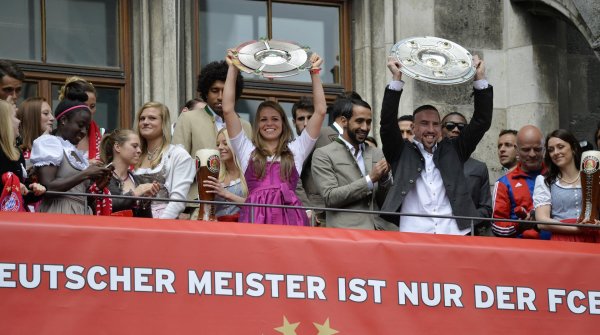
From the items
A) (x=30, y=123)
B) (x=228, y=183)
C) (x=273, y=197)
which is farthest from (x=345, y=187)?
(x=30, y=123)

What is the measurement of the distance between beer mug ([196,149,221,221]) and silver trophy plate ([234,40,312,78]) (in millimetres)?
787

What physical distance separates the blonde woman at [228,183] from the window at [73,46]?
2120 mm

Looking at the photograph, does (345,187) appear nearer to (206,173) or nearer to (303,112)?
(206,173)

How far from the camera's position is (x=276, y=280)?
10.5 m

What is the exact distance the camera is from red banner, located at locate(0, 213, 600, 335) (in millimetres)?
9977

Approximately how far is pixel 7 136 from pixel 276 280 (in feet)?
6.59

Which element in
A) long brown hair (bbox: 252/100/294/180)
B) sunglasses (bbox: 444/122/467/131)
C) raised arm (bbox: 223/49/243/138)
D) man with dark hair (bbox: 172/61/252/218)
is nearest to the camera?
long brown hair (bbox: 252/100/294/180)

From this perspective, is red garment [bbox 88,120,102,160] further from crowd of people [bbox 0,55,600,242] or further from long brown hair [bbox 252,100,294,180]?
long brown hair [bbox 252,100,294,180]

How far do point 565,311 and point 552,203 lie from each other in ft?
2.77

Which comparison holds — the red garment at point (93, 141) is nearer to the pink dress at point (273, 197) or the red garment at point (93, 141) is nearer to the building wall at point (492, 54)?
the pink dress at point (273, 197)

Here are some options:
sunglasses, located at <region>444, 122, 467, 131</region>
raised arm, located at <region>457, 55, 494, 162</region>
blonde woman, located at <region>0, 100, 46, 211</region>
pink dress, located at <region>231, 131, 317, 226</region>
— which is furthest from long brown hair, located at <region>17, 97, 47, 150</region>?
sunglasses, located at <region>444, 122, 467, 131</region>

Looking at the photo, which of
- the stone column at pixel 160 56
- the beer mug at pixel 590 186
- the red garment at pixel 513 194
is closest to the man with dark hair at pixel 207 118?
the stone column at pixel 160 56

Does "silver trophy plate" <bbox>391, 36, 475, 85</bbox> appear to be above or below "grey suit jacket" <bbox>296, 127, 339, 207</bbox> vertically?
above

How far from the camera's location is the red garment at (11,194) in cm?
999
